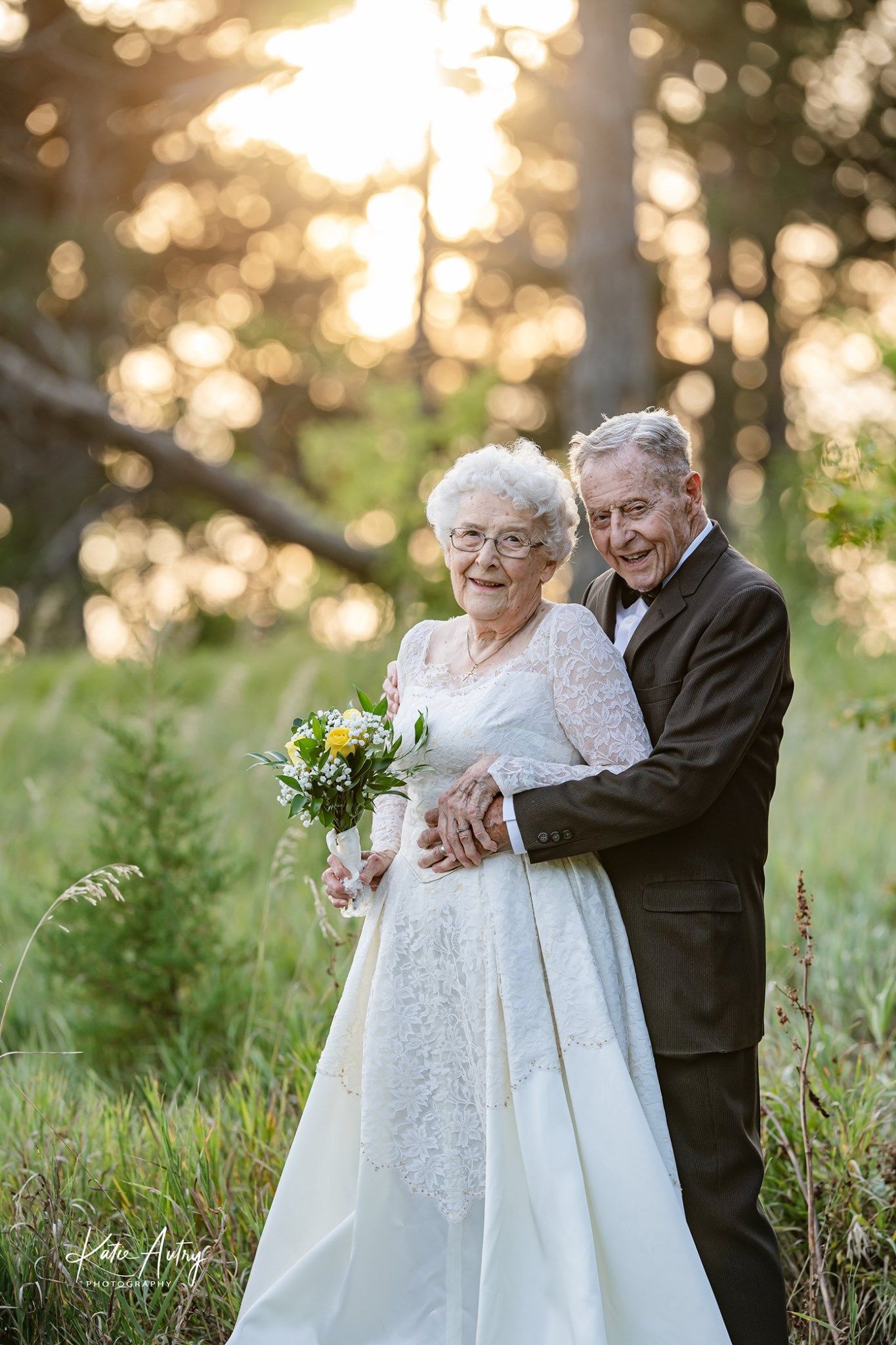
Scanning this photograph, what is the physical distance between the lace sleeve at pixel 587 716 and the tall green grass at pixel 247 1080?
44.1 inches

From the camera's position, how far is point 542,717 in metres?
3.16

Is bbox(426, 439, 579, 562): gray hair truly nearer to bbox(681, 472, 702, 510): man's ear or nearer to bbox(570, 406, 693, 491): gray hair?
bbox(570, 406, 693, 491): gray hair

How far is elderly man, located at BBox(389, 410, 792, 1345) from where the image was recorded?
2.94m

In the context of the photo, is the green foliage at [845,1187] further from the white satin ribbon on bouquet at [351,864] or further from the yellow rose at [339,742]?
the yellow rose at [339,742]

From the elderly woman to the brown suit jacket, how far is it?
8 cm

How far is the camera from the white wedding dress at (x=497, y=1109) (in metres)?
2.86

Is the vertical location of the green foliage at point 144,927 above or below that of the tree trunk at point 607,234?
below

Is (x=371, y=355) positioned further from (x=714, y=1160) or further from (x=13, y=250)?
(x=714, y=1160)

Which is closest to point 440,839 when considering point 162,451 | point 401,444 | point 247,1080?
point 247,1080

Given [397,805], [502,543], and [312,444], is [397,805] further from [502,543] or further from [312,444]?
[312,444]

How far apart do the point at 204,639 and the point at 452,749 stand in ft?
50.1

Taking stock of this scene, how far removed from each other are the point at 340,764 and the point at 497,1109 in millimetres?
884

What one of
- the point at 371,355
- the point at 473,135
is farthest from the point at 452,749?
the point at 371,355

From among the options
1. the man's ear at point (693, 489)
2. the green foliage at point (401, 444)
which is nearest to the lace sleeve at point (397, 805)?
the man's ear at point (693, 489)
